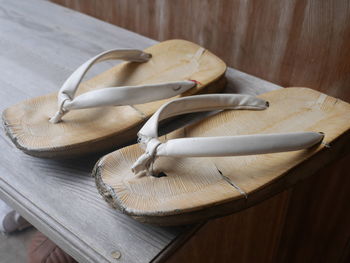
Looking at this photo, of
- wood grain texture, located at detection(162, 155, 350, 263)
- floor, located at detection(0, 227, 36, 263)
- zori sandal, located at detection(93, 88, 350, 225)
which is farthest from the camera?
floor, located at detection(0, 227, 36, 263)

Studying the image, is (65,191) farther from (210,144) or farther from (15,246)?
(15,246)

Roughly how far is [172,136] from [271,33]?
25cm

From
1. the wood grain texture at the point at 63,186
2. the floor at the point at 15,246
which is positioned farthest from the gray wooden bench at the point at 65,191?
the floor at the point at 15,246

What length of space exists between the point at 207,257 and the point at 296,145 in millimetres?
184

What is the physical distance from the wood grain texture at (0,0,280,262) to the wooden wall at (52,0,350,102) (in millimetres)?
40

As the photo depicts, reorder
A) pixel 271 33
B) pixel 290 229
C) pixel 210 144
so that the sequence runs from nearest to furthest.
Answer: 1. pixel 210 144
2. pixel 271 33
3. pixel 290 229

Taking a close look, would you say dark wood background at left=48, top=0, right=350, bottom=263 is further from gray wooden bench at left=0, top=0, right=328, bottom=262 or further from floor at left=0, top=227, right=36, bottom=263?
floor at left=0, top=227, right=36, bottom=263

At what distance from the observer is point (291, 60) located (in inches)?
24.7

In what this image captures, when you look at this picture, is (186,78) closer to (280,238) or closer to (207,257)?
(207,257)

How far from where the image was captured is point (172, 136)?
50 cm

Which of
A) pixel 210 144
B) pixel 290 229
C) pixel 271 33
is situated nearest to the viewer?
pixel 210 144

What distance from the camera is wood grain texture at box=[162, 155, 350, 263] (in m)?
0.50

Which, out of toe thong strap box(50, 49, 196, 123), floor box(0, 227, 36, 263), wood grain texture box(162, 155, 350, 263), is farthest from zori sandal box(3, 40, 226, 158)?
floor box(0, 227, 36, 263)

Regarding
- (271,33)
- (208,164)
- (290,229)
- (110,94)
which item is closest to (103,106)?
(110,94)
